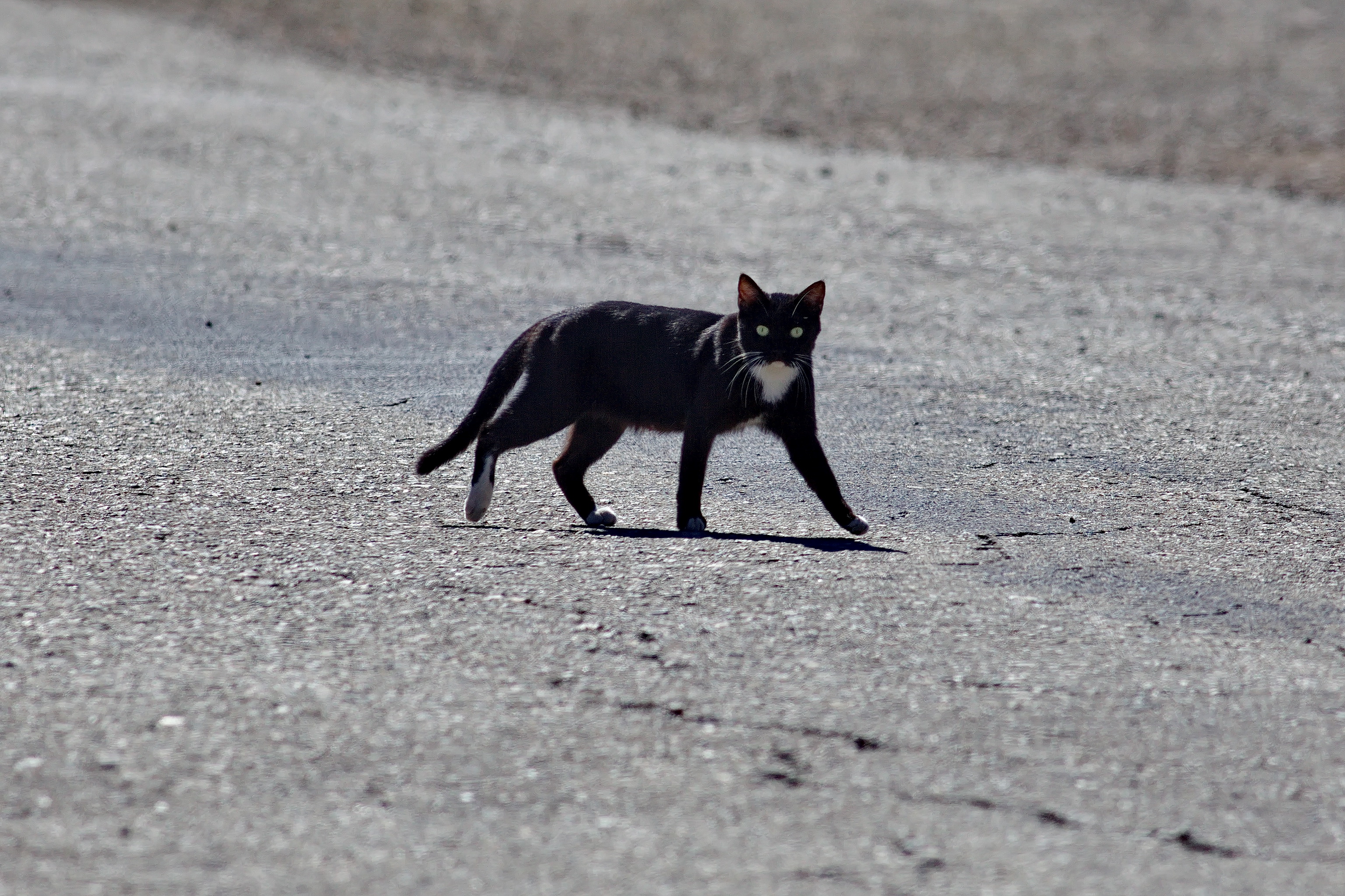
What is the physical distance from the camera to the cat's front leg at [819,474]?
5.46 meters

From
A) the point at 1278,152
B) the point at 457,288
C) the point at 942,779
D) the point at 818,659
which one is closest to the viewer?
the point at 942,779

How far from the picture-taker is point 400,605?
4562 mm

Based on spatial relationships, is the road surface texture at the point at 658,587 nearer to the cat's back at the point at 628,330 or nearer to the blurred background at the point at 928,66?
the cat's back at the point at 628,330

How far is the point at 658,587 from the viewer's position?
4746 millimetres

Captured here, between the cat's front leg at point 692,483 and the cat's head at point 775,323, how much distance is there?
1.23 ft

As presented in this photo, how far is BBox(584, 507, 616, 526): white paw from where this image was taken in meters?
5.57

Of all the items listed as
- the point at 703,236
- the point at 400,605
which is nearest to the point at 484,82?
the point at 703,236

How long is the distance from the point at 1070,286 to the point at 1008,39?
9.13 m

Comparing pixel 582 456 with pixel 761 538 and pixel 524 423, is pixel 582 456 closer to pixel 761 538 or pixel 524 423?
pixel 524 423

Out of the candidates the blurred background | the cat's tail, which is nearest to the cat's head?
the cat's tail

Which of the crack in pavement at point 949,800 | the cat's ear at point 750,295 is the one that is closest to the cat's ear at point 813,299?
the cat's ear at point 750,295

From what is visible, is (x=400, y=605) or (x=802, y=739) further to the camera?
(x=400, y=605)

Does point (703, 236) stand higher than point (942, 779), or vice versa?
point (703, 236)

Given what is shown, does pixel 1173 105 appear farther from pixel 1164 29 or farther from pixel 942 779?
pixel 942 779
